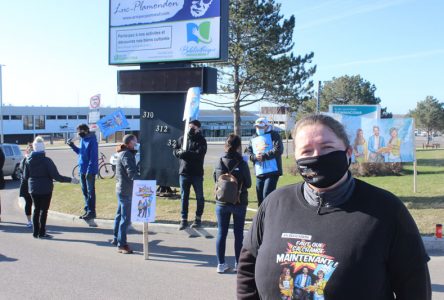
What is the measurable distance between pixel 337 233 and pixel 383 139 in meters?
12.7

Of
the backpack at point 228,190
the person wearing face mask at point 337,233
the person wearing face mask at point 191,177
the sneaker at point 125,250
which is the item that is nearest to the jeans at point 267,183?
the person wearing face mask at point 191,177

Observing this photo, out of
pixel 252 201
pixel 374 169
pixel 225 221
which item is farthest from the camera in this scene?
pixel 374 169

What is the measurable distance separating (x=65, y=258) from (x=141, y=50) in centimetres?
708

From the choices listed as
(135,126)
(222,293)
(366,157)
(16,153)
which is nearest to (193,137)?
(222,293)

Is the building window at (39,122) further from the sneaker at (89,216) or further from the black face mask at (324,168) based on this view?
the black face mask at (324,168)

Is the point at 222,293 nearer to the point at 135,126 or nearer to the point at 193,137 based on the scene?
the point at 193,137

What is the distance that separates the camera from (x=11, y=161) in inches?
811

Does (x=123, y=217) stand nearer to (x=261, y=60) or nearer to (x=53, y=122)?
(x=261, y=60)

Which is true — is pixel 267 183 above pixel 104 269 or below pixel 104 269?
above

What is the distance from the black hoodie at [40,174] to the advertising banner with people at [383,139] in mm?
8284

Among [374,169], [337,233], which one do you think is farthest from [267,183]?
[374,169]

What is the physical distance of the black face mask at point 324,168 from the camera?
7.39 feet

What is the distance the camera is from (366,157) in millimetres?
14406

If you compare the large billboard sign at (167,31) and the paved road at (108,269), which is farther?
the large billboard sign at (167,31)
